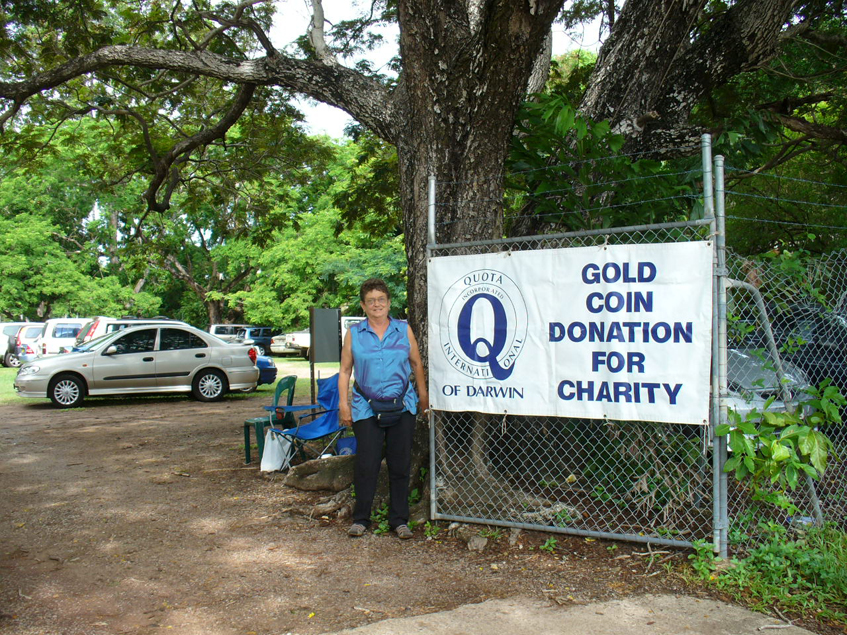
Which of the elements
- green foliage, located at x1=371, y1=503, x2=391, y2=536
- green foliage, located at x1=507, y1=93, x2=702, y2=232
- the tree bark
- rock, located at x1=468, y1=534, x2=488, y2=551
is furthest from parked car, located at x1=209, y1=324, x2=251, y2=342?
rock, located at x1=468, y1=534, x2=488, y2=551

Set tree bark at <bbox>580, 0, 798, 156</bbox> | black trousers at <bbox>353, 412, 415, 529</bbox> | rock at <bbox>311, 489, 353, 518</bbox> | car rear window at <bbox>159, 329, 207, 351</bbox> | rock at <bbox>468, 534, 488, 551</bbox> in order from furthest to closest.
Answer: car rear window at <bbox>159, 329, 207, 351</bbox> → tree bark at <bbox>580, 0, 798, 156</bbox> → rock at <bbox>311, 489, 353, 518</bbox> → black trousers at <bbox>353, 412, 415, 529</bbox> → rock at <bbox>468, 534, 488, 551</bbox>

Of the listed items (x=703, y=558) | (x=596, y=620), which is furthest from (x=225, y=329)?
(x=596, y=620)

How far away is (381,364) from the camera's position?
5070 mm

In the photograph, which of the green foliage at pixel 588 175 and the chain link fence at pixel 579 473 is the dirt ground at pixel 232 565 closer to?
the chain link fence at pixel 579 473

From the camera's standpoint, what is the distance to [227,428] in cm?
1081

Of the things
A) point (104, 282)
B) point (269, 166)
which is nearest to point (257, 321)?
point (104, 282)

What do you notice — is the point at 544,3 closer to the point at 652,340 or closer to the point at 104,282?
the point at 652,340

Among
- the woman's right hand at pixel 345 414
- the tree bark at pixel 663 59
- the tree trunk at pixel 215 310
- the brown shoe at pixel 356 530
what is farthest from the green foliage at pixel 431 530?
the tree trunk at pixel 215 310

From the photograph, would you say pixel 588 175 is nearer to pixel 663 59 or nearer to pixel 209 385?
pixel 663 59

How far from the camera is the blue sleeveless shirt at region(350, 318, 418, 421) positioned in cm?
505

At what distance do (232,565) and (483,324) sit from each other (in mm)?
2338

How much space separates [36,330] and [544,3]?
24.8 metres

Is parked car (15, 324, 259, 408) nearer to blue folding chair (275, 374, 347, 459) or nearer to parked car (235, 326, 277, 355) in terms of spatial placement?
blue folding chair (275, 374, 347, 459)

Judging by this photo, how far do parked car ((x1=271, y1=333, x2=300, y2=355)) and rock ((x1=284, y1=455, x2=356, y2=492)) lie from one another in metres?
27.8
